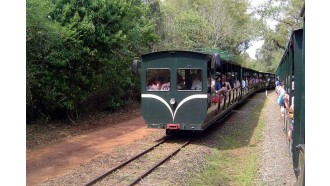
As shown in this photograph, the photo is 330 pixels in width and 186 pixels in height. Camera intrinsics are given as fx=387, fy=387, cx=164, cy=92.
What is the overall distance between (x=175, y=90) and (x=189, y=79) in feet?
1.68

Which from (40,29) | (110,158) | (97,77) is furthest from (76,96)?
(110,158)

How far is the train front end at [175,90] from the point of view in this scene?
1096cm

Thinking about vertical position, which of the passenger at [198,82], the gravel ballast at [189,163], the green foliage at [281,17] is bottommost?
the gravel ballast at [189,163]

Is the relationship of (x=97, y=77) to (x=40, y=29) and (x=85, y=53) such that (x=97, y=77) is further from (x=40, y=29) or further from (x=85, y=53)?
(x=40, y=29)

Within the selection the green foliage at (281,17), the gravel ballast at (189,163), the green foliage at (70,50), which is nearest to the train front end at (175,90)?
the gravel ballast at (189,163)

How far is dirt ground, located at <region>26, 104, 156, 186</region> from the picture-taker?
9016 mm

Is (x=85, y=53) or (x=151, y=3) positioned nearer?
(x=85, y=53)

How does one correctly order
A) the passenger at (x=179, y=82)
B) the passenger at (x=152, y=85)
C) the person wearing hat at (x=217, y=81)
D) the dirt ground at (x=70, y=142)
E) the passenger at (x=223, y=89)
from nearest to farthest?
the dirt ground at (x=70, y=142) < the passenger at (x=179, y=82) < the passenger at (x=152, y=85) < the person wearing hat at (x=217, y=81) < the passenger at (x=223, y=89)

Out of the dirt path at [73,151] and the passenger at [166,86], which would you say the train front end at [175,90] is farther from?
the dirt path at [73,151]

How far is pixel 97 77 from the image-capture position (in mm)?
16234

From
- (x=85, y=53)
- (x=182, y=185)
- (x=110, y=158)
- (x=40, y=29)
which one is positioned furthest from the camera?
(x=85, y=53)

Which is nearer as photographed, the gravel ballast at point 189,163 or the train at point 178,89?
the gravel ballast at point 189,163

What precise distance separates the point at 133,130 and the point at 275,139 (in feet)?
18.1

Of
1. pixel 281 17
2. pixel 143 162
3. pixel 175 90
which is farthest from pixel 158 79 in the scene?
pixel 281 17
